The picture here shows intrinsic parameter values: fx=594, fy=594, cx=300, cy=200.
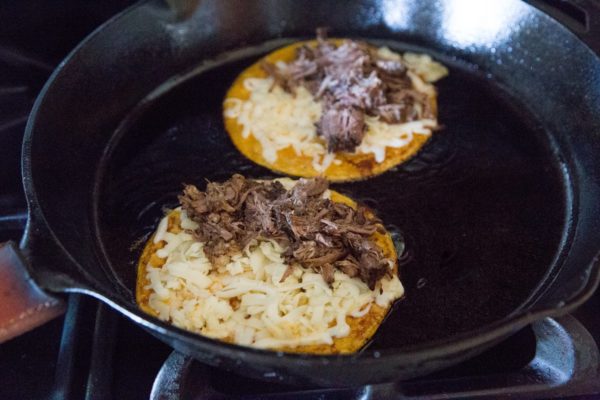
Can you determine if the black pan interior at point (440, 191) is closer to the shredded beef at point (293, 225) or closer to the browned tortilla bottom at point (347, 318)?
the browned tortilla bottom at point (347, 318)

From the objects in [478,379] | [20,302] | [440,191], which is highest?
[20,302]

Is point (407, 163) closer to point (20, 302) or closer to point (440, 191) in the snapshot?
point (440, 191)

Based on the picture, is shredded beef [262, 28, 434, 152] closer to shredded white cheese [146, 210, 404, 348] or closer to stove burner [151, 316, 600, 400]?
shredded white cheese [146, 210, 404, 348]

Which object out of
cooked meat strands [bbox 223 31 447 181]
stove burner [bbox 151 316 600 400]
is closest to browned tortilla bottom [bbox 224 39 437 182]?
cooked meat strands [bbox 223 31 447 181]

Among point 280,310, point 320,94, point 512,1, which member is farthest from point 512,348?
point 512,1

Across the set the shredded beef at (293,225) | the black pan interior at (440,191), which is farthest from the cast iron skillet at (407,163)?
the shredded beef at (293,225)

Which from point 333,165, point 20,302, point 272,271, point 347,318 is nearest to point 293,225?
point 272,271
